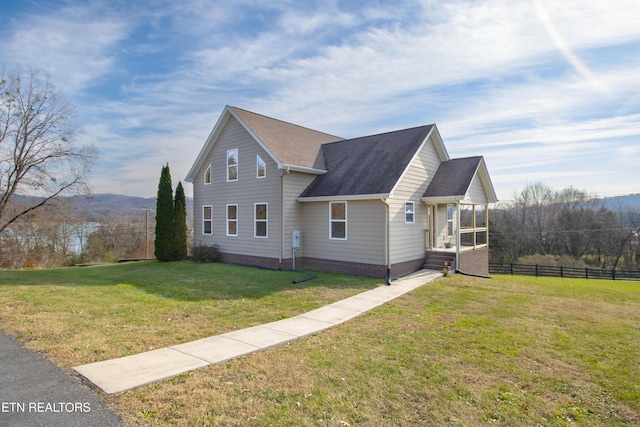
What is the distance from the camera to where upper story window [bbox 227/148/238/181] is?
55.3ft

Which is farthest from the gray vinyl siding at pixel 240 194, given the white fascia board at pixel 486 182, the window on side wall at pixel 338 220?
the white fascia board at pixel 486 182

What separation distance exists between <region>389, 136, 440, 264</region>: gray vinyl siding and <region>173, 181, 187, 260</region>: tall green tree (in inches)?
473

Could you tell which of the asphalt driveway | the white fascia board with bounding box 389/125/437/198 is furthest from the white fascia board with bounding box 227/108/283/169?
the asphalt driveway

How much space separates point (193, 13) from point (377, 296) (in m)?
10.6

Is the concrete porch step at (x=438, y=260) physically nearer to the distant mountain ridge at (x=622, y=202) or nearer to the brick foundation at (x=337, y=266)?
the brick foundation at (x=337, y=266)

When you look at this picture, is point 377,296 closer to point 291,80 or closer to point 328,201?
point 328,201

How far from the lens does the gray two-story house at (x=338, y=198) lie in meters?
13.4

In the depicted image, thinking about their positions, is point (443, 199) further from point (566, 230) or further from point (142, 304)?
point (566, 230)

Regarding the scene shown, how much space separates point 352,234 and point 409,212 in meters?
2.66

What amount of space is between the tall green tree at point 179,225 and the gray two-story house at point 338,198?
1793 mm

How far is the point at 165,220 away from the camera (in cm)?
1886

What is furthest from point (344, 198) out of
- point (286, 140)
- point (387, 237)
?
point (286, 140)

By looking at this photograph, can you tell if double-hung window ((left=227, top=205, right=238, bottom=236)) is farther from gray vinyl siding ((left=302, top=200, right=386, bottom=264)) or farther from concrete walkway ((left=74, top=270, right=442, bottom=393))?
concrete walkway ((left=74, top=270, right=442, bottom=393))

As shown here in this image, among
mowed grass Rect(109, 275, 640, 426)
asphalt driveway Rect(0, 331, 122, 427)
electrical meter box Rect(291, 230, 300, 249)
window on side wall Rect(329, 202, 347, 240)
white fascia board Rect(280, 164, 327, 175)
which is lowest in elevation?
mowed grass Rect(109, 275, 640, 426)
